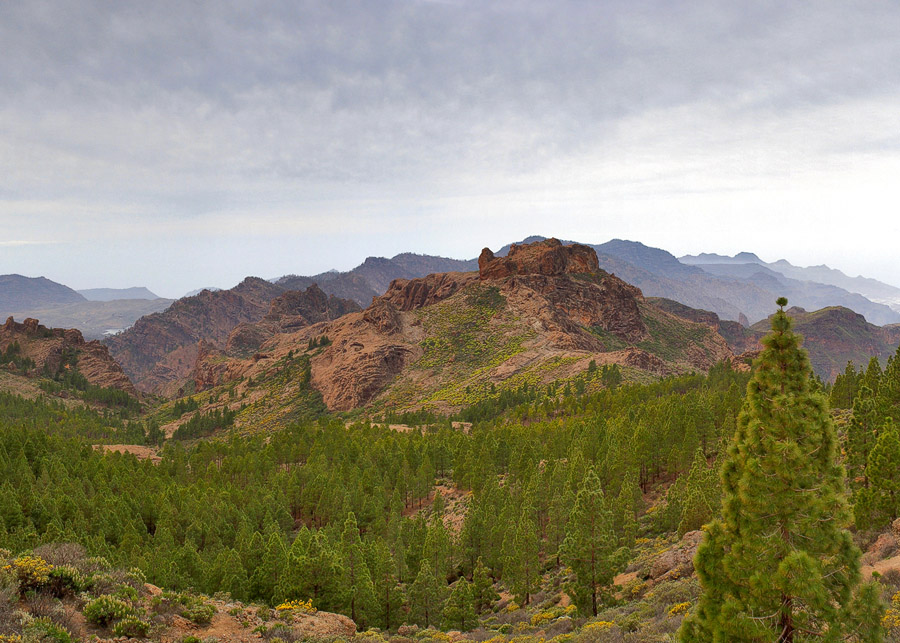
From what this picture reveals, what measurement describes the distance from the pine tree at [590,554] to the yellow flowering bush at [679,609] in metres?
8.42

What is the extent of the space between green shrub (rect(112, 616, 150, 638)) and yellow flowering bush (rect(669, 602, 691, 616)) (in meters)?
23.5

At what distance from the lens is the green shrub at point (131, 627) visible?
66.0 ft

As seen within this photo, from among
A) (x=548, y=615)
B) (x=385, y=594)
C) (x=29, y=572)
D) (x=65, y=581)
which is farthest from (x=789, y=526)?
(x=385, y=594)

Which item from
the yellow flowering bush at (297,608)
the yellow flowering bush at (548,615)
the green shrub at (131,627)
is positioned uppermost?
the green shrub at (131,627)

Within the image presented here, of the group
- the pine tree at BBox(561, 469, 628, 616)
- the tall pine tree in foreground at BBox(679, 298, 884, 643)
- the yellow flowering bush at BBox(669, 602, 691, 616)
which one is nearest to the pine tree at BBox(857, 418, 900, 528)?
the pine tree at BBox(561, 469, 628, 616)

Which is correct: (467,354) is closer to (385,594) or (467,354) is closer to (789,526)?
(385,594)

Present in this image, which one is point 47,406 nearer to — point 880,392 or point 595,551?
point 595,551

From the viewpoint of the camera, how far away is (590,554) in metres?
31.8

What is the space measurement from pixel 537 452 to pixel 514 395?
2158 inches

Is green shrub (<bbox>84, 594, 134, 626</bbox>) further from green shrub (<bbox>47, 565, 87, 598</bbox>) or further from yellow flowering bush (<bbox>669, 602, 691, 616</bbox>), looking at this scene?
yellow flowering bush (<bbox>669, 602, 691, 616</bbox>)

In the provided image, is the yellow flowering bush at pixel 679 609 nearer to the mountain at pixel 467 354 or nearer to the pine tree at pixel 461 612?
the pine tree at pixel 461 612

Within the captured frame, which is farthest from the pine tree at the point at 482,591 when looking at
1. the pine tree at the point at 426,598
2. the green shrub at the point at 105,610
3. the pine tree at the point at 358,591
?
the green shrub at the point at 105,610

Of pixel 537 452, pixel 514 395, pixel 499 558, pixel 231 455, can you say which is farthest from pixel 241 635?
pixel 514 395

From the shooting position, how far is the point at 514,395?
125312 millimetres
